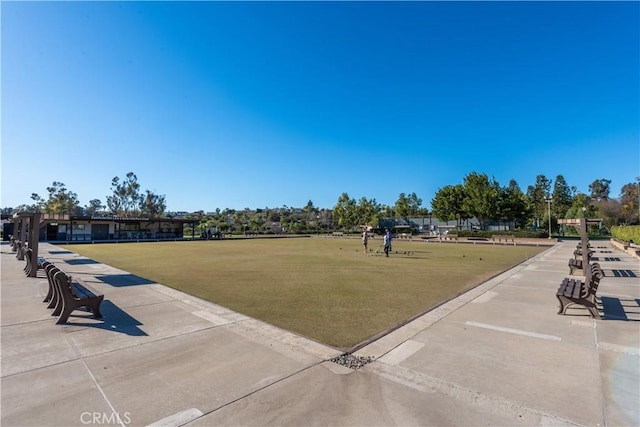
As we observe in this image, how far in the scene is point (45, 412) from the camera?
3227 millimetres

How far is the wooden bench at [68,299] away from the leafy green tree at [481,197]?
51.0 metres

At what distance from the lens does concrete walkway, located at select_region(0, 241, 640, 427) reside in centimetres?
324

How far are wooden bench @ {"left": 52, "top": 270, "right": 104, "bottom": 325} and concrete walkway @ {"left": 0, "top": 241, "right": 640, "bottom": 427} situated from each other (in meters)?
0.22

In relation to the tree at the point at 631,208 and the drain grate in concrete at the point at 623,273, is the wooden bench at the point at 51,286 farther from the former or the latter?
the tree at the point at 631,208

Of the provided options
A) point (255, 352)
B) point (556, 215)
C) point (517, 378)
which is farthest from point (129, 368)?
→ point (556, 215)

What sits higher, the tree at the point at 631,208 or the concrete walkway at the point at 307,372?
the tree at the point at 631,208

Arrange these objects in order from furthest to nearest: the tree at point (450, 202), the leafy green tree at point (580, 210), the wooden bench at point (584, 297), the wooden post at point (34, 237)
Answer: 1. the leafy green tree at point (580, 210)
2. the tree at point (450, 202)
3. the wooden post at point (34, 237)
4. the wooden bench at point (584, 297)

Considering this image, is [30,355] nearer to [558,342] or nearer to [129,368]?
[129,368]

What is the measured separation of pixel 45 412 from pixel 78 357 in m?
1.52

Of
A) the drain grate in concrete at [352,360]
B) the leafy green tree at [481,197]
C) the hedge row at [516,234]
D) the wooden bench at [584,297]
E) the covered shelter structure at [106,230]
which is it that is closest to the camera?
the drain grate in concrete at [352,360]

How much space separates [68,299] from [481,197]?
171ft

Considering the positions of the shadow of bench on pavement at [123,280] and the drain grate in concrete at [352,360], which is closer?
the drain grate in concrete at [352,360]

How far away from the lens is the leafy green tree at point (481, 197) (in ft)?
160

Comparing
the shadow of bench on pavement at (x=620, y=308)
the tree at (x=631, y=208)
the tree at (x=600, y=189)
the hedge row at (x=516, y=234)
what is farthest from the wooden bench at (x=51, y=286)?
the tree at (x=600, y=189)
